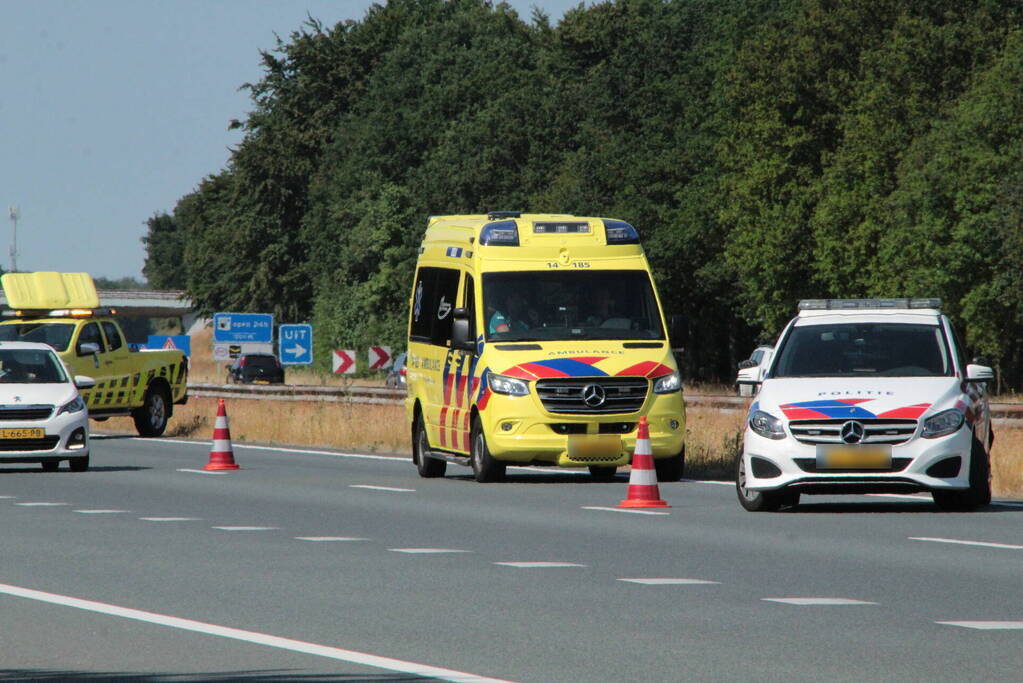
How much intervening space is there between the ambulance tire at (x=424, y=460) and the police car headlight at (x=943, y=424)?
7.90 meters

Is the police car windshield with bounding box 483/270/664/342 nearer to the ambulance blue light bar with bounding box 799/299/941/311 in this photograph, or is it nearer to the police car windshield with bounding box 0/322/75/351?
the ambulance blue light bar with bounding box 799/299/941/311

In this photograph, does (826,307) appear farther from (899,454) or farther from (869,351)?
(899,454)

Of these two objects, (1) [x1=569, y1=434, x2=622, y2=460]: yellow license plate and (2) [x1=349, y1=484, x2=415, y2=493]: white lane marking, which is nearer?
(2) [x1=349, y1=484, x2=415, y2=493]: white lane marking

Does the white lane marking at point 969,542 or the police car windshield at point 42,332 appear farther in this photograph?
the police car windshield at point 42,332

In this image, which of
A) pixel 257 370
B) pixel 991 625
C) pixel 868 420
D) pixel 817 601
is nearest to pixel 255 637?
pixel 817 601

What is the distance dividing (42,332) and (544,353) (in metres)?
17.3

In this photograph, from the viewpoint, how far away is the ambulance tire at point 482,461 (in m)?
22.2

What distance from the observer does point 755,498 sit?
18109 millimetres

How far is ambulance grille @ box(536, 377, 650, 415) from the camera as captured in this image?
71.7 ft

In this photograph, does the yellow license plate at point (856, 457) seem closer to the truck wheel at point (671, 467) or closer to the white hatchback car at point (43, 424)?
the truck wheel at point (671, 467)

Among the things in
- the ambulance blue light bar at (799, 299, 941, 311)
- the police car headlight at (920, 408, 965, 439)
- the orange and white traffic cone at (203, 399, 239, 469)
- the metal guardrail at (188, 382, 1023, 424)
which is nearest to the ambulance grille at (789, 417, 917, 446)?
the police car headlight at (920, 408, 965, 439)

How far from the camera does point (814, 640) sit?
9.87 meters

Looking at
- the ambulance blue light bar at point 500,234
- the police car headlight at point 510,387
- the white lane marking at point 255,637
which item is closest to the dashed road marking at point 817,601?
the white lane marking at point 255,637

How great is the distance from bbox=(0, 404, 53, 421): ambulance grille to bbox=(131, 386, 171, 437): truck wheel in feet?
39.6
